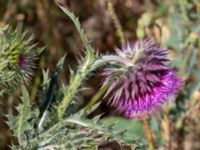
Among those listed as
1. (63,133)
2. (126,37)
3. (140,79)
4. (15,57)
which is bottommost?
(63,133)

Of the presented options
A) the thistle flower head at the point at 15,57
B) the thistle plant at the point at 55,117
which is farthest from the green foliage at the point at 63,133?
the thistle flower head at the point at 15,57

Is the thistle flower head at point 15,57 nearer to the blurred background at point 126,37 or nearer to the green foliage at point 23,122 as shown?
the green foliage at point 23,122

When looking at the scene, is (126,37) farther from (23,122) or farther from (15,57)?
(23,122)

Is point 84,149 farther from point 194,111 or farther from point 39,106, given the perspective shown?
point 194,111

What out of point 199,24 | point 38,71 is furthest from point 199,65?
point 38,71

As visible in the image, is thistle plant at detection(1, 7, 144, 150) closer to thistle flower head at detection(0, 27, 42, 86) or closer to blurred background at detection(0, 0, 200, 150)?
thistle flower head at detection(0, 27, 42, 86)

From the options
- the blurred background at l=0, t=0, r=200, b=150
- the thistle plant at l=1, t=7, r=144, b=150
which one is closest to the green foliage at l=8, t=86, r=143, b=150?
the thistle plant at l=1, t=7, r=144, b=150

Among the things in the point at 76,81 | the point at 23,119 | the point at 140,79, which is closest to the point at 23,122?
the point at 23,119
